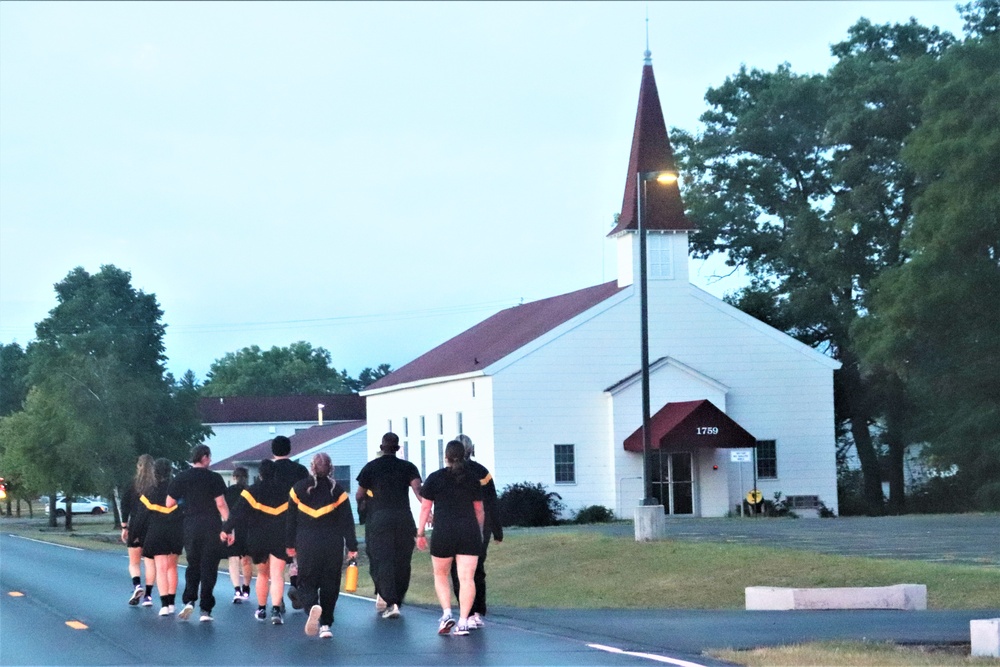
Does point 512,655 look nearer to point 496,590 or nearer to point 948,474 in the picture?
point 496,590

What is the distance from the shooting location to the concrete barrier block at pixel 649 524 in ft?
85.9

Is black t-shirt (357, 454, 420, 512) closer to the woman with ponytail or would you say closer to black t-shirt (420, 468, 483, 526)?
the woman with ponytail

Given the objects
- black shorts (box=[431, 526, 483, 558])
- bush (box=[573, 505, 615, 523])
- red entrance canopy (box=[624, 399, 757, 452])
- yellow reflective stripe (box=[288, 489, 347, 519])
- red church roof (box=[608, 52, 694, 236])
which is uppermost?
red church roof (box=[608, 52, 694, 236])

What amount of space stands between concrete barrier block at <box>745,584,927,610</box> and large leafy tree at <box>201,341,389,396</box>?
12340 cm

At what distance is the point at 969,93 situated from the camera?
4284 cm

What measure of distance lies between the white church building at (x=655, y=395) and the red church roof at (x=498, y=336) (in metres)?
0.22

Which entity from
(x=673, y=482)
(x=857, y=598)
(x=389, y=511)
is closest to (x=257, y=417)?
(x=673, y=482)

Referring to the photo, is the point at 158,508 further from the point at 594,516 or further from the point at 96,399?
the point at 96,399

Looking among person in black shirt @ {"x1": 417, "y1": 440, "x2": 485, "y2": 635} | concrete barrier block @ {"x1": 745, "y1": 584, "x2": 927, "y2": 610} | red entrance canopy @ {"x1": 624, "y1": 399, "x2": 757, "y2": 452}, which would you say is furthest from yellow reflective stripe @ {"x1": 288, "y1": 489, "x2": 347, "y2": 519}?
red entrance canopy @ {"x1": 624, "y1": 399, "x2": 757, "y2": 452}

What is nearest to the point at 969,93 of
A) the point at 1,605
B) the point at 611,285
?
the point at 611,285

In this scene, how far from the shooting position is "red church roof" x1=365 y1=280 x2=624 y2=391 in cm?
4559

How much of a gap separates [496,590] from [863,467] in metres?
32.7

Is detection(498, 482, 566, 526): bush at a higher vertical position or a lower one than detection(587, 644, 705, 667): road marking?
higher

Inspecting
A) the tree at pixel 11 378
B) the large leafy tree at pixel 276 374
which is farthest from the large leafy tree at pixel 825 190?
the large leafy tree at pixel 276 374
